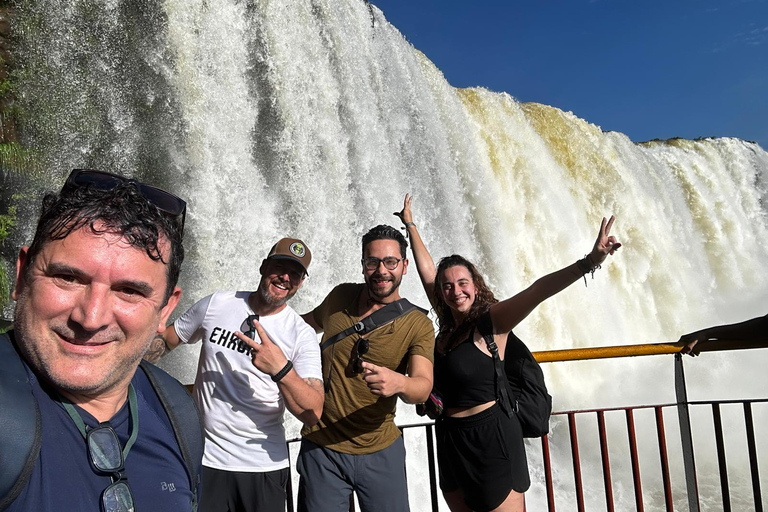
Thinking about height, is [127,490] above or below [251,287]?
below

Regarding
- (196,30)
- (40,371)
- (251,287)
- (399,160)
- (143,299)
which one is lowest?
(40,371)

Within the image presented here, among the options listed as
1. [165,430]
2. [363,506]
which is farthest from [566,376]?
[165,430]

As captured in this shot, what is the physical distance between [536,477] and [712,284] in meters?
15.3

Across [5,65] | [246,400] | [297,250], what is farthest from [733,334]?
[5,65]

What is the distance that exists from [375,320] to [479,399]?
0.55 m

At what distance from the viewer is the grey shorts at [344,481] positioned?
2383 mm

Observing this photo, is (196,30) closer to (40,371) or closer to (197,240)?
(197,240)

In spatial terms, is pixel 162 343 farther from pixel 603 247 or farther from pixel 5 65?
pixel 5 65

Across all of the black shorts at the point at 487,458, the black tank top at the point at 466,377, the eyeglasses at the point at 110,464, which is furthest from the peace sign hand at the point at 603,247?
the eyeglasses at the point at 110,464

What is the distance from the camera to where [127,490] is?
965 millimetres

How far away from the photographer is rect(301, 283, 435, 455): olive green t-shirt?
7.86 feet

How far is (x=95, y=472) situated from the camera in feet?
3.07

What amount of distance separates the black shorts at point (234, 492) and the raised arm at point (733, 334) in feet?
7.13

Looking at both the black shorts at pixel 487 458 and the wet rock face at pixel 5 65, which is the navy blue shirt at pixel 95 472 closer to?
the black shorts at pixel 487 458
